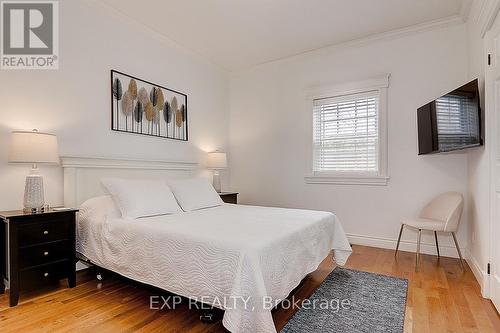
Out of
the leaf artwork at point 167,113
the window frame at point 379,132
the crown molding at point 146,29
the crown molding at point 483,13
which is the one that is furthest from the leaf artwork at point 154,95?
the crown molding at point 483,13

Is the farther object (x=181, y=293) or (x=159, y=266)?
(x=159, y=266)

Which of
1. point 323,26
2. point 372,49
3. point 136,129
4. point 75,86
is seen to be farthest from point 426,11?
point 75,86

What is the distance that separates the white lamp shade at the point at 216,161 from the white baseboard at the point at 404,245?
213cm

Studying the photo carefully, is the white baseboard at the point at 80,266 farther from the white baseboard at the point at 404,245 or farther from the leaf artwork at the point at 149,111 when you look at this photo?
the white baseboard at the point at 404,245

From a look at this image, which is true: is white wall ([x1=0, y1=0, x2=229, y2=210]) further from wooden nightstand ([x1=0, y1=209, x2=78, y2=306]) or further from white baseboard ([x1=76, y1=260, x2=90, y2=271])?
white baseboard ([x1=76, y1=260, x2=90, y2=271])

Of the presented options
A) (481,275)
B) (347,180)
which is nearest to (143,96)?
(347,180)

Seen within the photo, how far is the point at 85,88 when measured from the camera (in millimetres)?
3029

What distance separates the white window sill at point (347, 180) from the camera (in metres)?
3.81

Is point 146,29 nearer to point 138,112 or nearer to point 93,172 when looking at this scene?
point 138,112

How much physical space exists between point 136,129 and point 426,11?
3.63m

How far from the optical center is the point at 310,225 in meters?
2.37

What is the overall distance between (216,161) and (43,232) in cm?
244

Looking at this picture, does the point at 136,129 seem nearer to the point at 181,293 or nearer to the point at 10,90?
the point at 10,90

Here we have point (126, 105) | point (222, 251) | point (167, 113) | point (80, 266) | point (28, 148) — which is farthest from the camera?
point (167, 113)
